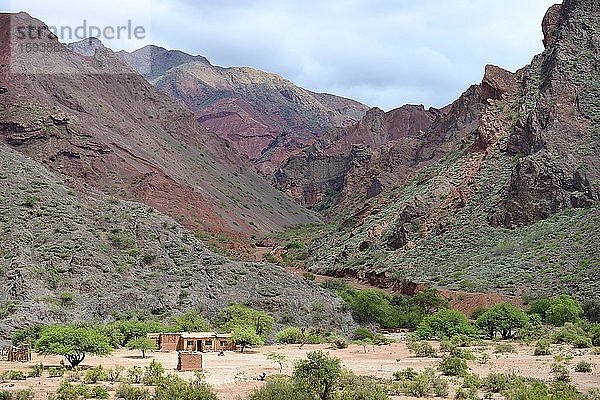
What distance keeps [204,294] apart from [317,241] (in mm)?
47964

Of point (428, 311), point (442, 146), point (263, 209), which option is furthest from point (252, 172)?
point (428, 311)

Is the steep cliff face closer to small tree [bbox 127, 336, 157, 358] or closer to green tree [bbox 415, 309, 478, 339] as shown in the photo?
small tree [bbox 127, 336, 157, 358]

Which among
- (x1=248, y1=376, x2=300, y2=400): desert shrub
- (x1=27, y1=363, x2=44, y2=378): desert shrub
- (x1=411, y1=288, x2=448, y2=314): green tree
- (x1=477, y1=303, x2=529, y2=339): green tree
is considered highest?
(x1=411, y1=288, x2=448, y2=314): green tree

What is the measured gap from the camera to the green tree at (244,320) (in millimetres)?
48125

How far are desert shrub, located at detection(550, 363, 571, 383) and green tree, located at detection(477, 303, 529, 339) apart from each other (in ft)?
55.9

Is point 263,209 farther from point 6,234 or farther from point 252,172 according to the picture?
point 6,234

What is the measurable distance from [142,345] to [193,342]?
2866 mm

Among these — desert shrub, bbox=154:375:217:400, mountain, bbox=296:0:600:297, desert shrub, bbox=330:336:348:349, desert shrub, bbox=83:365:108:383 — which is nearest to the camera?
desert shrub, bbox=154:375:217:400

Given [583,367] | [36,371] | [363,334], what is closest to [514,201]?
[363,334]

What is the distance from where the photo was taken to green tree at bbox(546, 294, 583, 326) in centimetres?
4956

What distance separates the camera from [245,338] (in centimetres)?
4441

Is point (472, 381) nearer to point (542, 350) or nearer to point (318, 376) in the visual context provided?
point (318, 376)

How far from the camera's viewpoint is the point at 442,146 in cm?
12344

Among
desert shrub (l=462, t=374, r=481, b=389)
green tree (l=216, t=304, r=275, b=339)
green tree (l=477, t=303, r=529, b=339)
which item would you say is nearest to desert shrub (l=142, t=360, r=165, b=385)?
desert shrub (l=462, t=374, r=481, b=389)
